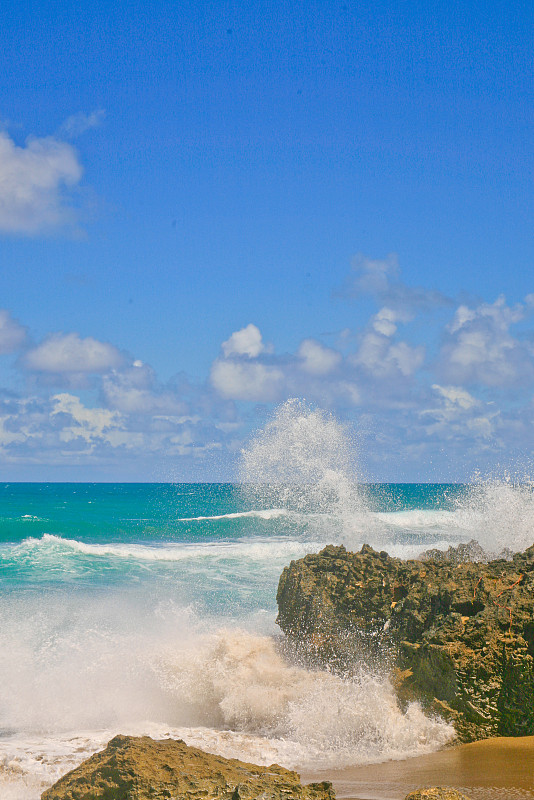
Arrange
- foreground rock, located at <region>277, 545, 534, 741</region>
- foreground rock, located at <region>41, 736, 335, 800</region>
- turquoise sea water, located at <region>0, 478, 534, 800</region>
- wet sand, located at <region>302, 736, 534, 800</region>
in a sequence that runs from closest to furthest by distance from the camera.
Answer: foreground rock, located at <region>41, 736, 335, 800</region> → wet sand, located at <region>302, 736, 534, 800</region> → foreground rock, located at <region>277, 545, 534, 741</region> → turquoise sea water, located at <region>0, 478, 534, 800</region>

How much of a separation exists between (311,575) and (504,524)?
23.4ft

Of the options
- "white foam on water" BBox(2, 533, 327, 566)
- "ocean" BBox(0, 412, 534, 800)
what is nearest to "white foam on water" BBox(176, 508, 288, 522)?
"white foam on water" BBox(2, 533, 327, 566)

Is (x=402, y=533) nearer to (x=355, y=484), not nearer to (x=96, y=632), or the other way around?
(x=355, y=484)

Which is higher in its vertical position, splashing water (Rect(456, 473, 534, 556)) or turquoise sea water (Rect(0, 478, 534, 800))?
splashing water (Rect(456, 473, 534, 556))

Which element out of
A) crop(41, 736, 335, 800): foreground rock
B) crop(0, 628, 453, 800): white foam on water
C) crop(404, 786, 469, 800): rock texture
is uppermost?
crop(41, 736, 335, 800): foreground rock

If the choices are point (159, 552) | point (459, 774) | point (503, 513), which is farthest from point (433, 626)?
point (159, 552)

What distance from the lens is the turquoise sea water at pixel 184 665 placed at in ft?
22.3

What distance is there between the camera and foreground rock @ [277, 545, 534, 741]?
6684 millimetres

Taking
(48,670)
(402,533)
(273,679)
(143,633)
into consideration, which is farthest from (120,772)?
(402,533)

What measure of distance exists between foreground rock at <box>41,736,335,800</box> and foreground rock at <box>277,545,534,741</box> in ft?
8.43

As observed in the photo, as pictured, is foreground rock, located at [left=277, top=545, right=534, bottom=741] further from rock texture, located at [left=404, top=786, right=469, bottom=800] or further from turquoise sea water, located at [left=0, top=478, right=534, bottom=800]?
rock texture, located at [left=404, top=786, right=469, bottom=800]

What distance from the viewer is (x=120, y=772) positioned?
15.1 ft

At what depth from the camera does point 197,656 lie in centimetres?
911

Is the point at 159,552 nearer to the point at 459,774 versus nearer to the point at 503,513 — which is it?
the point at 503,513
